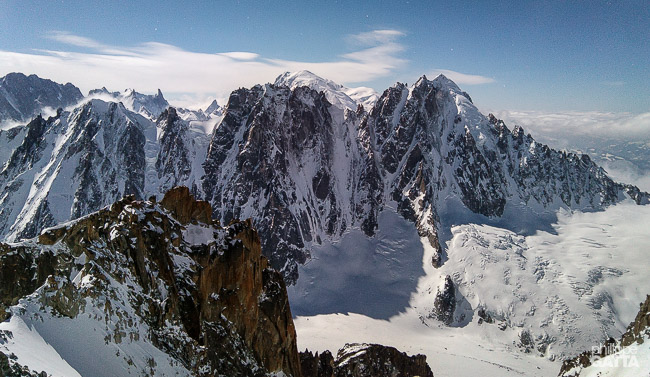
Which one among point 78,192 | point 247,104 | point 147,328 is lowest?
point 78,192

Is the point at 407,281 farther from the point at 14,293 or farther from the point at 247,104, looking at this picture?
the point at 14,293

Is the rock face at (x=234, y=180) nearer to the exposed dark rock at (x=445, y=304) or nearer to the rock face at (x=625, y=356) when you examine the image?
the exposed dark rock at (x=445, y=304)

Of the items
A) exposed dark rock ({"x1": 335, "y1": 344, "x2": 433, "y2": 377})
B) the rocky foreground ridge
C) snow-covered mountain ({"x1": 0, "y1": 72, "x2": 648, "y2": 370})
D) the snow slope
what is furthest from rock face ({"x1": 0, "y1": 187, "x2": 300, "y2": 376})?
snow-covered mountain ({"x1": 0, "y1": 72, "x2": 648, "y2": 370})

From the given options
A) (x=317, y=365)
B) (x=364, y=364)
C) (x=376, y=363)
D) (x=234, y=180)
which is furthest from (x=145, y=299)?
(x=234, y=180)

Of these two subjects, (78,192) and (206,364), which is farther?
(78,192)

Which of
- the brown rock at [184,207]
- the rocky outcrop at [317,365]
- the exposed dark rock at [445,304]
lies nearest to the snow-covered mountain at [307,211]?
the exposed dark rock at [445,304]

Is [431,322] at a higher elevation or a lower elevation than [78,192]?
lower

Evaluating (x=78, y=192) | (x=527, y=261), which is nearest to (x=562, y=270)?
(x=527, y=261)
